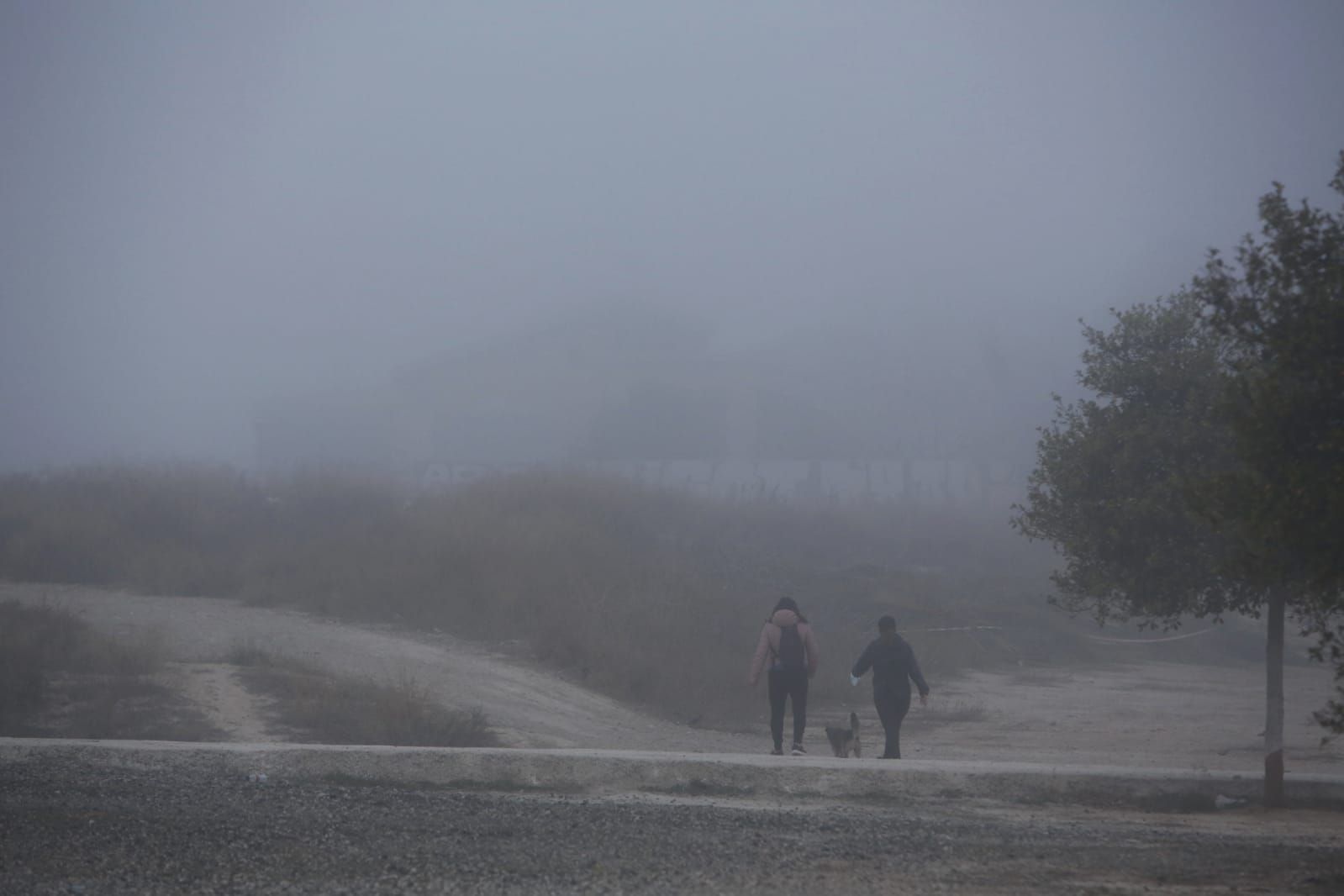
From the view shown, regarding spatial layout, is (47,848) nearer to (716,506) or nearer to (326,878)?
(326,878)

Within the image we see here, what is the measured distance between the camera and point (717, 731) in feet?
53.2

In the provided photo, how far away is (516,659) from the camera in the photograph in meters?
18.6

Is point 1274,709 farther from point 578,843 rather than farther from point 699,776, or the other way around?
point 578,843

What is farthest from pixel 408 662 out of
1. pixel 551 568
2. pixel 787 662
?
pixel 787 662

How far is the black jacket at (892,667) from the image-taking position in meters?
12.1

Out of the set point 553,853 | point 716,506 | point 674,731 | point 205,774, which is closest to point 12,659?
point 205,774

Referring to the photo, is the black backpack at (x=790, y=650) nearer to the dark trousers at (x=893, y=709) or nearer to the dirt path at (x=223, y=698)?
the dark trousers at (x=893, y=709)

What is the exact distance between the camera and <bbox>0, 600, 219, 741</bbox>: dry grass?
11.7m

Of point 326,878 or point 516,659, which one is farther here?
point 516,659

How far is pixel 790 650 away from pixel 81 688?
8846 mm

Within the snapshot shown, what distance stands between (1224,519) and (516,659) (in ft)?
45.6

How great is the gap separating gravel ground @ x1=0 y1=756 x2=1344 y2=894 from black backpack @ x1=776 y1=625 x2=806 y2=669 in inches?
134

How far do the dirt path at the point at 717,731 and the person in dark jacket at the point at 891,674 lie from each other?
230 cm

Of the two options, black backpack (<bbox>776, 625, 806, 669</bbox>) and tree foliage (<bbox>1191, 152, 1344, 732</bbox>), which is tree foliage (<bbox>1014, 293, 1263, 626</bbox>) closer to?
tree foliage (<bbox>1191, 152, 1344, 732</bbox>)
